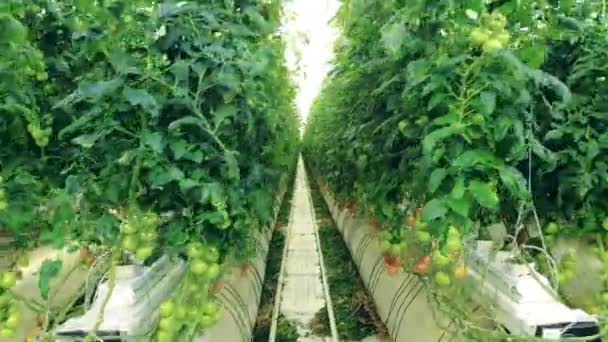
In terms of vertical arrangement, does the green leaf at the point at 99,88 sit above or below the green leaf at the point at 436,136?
above

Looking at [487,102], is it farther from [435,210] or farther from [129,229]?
[129,229]

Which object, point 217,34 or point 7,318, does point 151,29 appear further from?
point 7,318

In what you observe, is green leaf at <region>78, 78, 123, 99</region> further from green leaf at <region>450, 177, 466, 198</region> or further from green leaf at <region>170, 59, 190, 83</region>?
green leaf at <region>450, 177, 466, 198</region>

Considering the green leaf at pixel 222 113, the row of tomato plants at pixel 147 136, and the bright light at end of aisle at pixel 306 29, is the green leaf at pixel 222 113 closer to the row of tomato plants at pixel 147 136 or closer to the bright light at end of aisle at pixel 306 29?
the row of tomato plants at pixel 147 136

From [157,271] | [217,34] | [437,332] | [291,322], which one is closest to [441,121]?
[217,34]

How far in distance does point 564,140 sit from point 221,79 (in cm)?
111

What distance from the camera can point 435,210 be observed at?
1432mm

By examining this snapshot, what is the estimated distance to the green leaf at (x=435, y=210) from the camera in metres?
1.42

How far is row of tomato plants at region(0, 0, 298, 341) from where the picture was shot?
1526 mm

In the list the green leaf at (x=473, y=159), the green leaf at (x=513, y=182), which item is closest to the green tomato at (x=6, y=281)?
the green leaf at (x=473, y=159)

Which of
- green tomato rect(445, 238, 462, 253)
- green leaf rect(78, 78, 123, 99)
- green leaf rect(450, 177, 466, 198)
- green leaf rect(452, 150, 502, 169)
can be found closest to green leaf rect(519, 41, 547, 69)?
green leaf rect(452, 150, 502, 169)

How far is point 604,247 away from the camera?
6.13ft

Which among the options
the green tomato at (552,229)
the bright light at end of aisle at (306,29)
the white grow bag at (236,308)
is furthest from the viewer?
the bright light at end of aisle at (306,29)

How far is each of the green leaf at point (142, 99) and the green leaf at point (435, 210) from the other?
73cm
